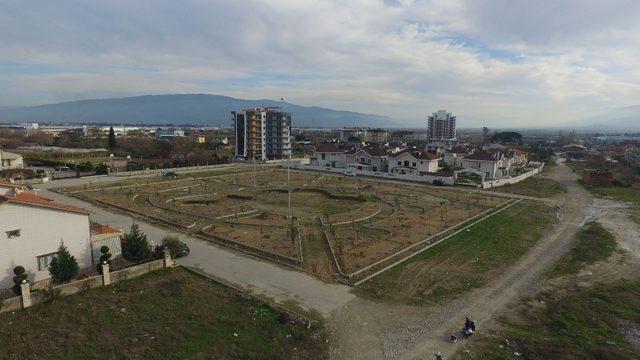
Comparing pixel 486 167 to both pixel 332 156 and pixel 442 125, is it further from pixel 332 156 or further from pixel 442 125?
pixel 442 125

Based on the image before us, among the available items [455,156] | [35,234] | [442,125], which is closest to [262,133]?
[455,156]

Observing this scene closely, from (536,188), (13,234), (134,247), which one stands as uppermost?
(13,234)

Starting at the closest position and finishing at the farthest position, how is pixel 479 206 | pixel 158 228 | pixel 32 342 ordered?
1. pixel 32 342
2. pixel 158 228
3. pixel 479 206

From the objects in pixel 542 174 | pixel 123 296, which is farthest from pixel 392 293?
pixel 542 174

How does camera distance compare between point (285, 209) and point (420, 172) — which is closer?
point (285, 209)

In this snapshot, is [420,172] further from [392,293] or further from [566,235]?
[392,293]

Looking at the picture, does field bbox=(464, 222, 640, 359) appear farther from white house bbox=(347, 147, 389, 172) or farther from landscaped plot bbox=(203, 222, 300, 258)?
white house bbox=(347, 147, 389, 172)

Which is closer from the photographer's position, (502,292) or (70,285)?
(70,285)
